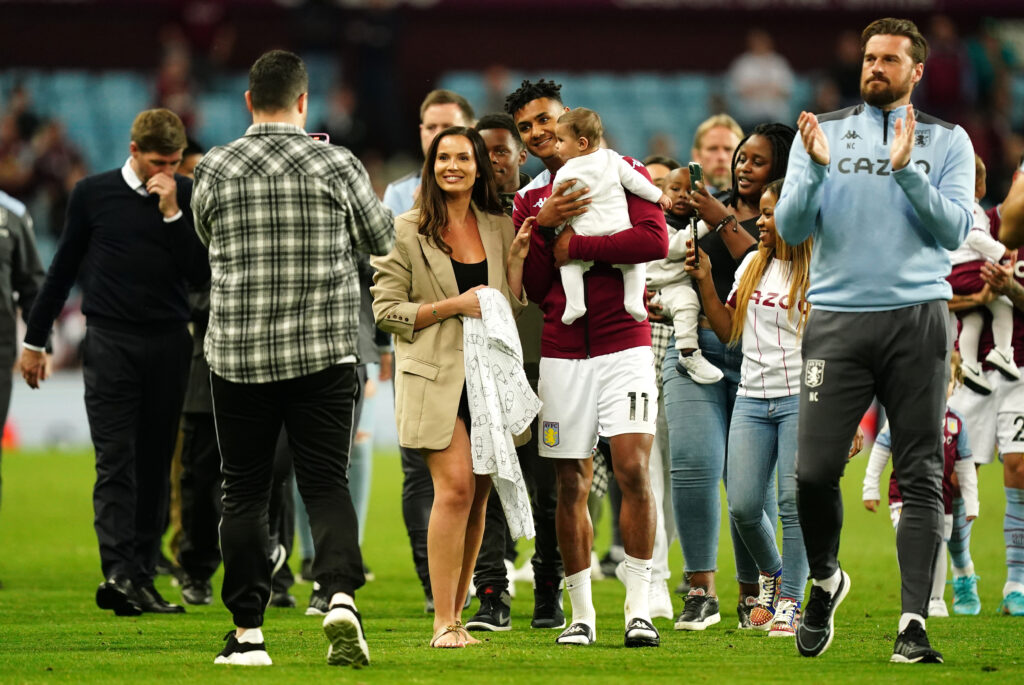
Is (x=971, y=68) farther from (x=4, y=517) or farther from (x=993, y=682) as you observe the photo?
(x=993, y=682)

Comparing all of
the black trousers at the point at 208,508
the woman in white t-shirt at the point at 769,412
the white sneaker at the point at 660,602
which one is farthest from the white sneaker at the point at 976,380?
the black trousers at the point at 208,508

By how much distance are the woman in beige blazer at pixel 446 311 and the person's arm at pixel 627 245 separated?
27 cm

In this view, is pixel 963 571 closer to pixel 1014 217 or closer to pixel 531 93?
pixel 1014 217

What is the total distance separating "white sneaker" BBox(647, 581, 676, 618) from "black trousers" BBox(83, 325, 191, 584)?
2.64 metres

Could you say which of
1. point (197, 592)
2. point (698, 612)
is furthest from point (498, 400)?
point (197, 592)

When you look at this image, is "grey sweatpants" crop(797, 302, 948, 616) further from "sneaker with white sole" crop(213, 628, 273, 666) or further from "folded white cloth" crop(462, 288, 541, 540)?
"sneaker with white sole" crop(213, 628, 273, 666)

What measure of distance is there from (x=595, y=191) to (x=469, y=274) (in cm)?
64

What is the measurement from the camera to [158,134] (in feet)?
24.8

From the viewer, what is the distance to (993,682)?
507 centimetres

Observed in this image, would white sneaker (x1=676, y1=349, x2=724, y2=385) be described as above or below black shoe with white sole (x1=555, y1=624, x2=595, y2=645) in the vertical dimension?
above

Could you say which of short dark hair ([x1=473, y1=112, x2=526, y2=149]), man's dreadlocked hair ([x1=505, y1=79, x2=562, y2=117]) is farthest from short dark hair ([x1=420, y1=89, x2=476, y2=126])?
man's dreadlocked hair ([x1=505, y1=79, x2=562, y2=117])

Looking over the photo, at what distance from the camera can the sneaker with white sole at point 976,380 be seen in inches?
308

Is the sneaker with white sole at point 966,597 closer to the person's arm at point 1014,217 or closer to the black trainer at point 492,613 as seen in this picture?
the black trainer at point 492,613

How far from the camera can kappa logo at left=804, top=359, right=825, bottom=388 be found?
5.64 metres
